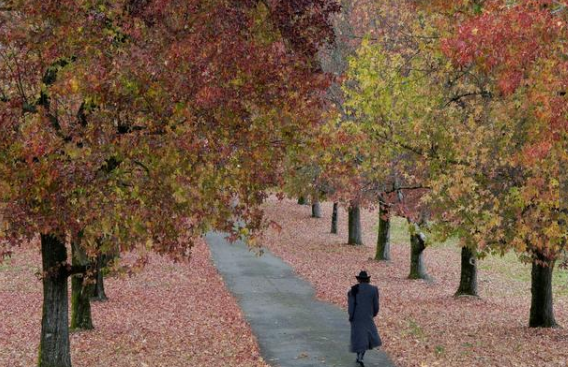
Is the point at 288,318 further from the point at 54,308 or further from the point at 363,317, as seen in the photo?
the point at 54,308

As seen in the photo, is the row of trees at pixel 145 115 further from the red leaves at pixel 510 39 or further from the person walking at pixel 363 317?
the person walking at pixel 363 317

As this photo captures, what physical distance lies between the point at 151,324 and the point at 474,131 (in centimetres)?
993

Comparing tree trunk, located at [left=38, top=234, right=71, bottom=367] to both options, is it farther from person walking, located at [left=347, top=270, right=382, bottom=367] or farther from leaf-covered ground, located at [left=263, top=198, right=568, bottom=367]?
leaf-covered ground, located at [left=263, top=198, right=568, bottom=367]

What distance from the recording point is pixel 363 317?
1357 centimetres

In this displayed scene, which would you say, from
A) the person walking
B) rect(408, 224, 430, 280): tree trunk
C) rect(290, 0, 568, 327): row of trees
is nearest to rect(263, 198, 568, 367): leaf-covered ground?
rect(408, 224, 430, 280): tree trunk

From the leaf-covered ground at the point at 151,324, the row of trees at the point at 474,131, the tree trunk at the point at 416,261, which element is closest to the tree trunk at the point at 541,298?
the row of trees at the point at 474,131

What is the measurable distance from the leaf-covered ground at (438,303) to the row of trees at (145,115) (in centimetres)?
570

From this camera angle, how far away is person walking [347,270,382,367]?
13422mm

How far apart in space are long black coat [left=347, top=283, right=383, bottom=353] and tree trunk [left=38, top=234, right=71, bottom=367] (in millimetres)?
5246

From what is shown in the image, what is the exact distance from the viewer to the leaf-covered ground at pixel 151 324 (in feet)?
49.7

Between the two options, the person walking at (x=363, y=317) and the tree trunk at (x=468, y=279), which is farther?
the tree trunk at (x=468, y=279)

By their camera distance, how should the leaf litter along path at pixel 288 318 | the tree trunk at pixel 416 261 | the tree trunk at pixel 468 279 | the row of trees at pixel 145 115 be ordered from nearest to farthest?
the row of trees at pixel 145 115 → the leaf litter along path at pixel 288 318 → the tree trunk at pixel 468 279 → the tree trunk at pixel 416 261

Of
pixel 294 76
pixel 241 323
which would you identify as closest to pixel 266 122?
pixel 294 76

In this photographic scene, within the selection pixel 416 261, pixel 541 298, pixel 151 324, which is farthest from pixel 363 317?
pixel 416 261
